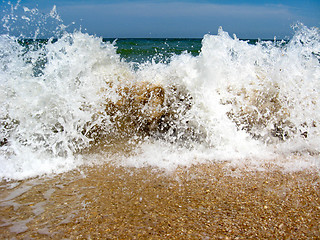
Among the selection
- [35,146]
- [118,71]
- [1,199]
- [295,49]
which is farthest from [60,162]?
[295,49]

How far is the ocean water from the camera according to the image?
266 centimetres

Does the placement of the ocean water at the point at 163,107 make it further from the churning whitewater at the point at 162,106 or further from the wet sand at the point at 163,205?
the wet sand at the point at 163,205

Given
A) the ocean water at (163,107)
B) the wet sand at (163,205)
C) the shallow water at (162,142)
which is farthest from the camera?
the ocean water at (163,107)

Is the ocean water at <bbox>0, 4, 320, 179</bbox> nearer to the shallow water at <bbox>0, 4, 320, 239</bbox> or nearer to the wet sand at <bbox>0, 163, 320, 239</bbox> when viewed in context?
the shallow water at <bbox>0, 4, 320, 239</bbox>

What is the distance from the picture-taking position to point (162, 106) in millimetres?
3260

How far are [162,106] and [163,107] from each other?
0.02 meters

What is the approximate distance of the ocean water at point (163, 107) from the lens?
2662 millimetres

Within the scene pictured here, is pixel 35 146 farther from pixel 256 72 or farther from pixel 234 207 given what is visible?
pixel 256 72

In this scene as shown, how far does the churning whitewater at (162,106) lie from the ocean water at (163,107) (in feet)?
0.04

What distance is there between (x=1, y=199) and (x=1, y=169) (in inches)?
20.3

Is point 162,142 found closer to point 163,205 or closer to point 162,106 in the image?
point 162,106

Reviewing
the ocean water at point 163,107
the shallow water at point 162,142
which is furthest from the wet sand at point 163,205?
the ocean water at point 163,107

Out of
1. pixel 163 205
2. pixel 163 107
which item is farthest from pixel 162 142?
pixel 163 205

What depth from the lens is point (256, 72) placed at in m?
3.46
